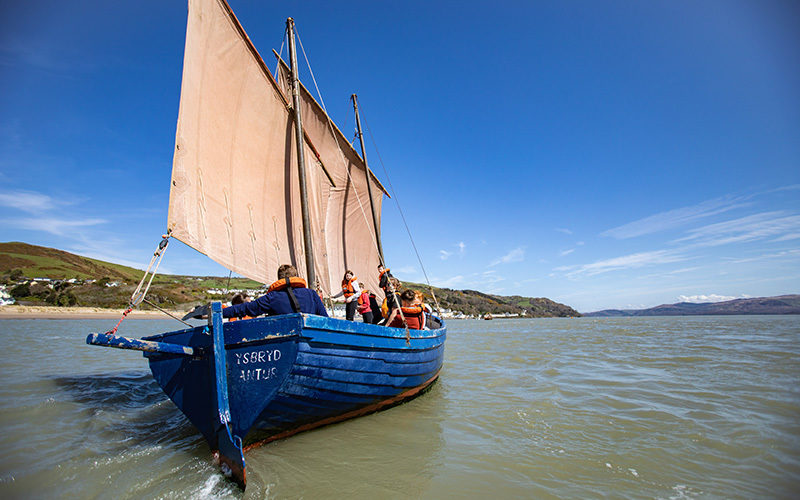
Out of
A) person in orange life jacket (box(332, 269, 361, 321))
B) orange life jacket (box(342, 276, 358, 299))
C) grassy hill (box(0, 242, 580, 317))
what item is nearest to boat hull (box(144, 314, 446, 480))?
person in orange life jacket (box(332, 269, 361, 321))

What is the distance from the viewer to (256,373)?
4426 mm

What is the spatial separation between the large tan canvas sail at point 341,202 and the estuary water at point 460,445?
23.9 feet

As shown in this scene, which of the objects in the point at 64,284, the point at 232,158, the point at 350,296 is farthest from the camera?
the point at 64,284

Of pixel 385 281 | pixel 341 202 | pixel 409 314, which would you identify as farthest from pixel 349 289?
pixel 341 202

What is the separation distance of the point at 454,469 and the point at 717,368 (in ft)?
36.0

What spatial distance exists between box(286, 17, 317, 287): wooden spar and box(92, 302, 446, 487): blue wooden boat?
3.45 m

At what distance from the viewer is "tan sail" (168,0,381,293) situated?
7.00m

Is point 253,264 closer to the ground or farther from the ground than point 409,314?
farther from the ground

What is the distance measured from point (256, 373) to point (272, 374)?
209 millimetres

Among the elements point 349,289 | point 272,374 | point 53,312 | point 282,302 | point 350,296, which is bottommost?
point 53,312

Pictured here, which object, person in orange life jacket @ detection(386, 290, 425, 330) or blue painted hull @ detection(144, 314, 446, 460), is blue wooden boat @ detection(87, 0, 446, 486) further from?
person in orange life jacket @ detection(386, 290, 425, 330)

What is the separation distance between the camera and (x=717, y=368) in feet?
33.9

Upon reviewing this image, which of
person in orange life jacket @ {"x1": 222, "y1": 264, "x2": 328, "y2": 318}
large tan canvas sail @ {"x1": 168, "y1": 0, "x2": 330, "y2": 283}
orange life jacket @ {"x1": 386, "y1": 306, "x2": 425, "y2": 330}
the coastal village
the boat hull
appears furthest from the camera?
the coastal village

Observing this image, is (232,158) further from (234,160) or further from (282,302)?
(282,302)
